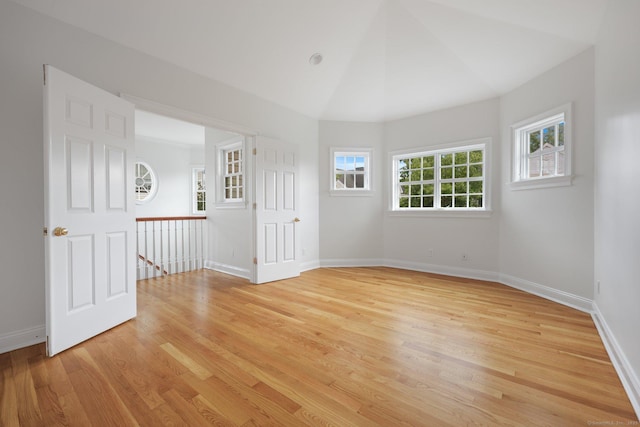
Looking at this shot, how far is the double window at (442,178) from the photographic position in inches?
183

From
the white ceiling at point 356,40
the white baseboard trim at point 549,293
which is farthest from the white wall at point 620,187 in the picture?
the white ceiling at point 356,40

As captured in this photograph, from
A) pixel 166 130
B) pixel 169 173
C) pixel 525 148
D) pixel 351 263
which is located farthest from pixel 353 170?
pixel 169 173

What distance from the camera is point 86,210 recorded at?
2418mm

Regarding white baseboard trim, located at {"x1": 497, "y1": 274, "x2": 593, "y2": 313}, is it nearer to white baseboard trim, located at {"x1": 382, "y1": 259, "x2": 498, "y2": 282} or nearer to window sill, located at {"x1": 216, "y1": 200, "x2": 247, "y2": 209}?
white baseboard trim, located at {"x1": 382, "y1": 259, "x2": 498, "y2": 282}

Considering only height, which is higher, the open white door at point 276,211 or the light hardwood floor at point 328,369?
the open white door at point 276,211

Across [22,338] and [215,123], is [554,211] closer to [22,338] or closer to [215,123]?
[215,123]

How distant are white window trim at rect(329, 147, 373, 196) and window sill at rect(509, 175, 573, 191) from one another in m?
2.29

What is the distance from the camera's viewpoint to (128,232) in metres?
2.80

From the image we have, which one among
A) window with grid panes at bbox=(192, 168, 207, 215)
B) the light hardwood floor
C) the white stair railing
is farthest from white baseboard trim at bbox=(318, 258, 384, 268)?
window with grid panes at bbox=(192, 168, 207, 215)

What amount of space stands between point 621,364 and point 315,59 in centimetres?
431

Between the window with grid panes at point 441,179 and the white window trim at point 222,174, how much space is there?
2755mm

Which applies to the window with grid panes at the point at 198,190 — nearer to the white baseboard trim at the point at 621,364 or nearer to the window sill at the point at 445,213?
the window sill at the point at 445,213

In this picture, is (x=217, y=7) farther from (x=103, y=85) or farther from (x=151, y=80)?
(x=103, y=85)

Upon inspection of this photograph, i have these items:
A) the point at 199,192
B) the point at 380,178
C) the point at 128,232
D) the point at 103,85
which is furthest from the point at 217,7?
the point at 199,192
